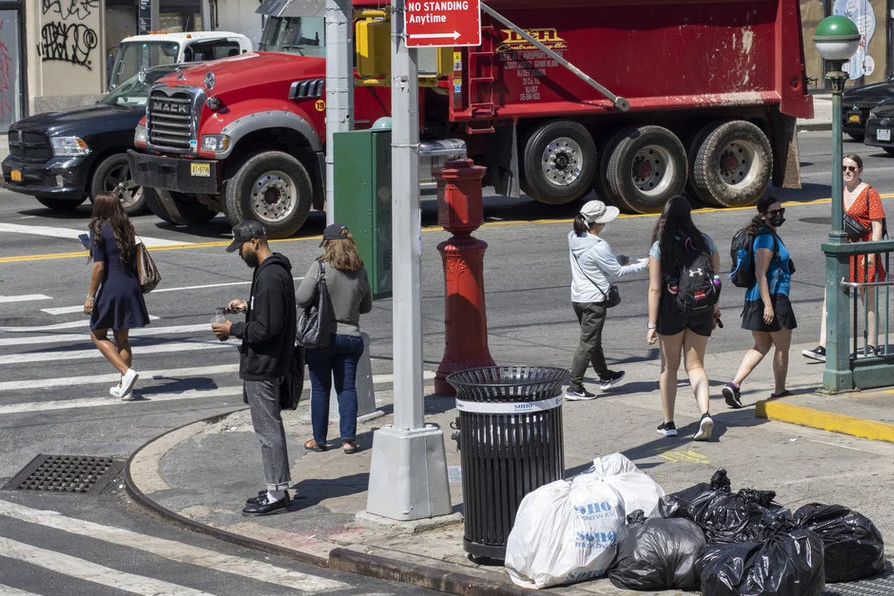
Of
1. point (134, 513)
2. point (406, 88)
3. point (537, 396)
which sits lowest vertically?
point (134, 513)

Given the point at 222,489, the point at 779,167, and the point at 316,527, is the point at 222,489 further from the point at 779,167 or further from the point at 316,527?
the point at 779,167

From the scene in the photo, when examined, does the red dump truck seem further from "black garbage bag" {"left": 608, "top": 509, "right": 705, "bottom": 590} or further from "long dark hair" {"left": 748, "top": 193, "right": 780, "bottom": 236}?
"black garbage bag" {"left": 608, "top": 509, "right": 705, "bottom": 590}

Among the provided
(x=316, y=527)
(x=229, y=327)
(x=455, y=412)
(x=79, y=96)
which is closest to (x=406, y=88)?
(x=229, y=327)

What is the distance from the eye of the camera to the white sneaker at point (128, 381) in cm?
1138

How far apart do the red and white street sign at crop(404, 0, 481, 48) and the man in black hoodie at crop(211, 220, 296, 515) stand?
1.47 meters

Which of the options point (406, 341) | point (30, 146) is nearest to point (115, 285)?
point (406, 341)

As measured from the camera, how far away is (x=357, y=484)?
29.9 ft

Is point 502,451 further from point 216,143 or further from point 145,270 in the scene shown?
point 216,143

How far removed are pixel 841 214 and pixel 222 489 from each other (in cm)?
470

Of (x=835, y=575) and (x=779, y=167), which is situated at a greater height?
(x=779, y=167)

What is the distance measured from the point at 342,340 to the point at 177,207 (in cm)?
1051

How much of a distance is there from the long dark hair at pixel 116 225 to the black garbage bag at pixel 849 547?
6077 mm

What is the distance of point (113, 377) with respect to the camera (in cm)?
1219

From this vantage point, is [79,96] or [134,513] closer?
[134,513]
